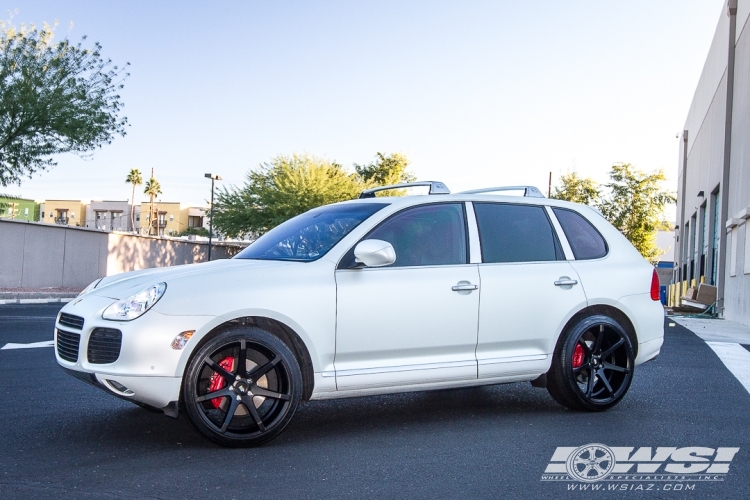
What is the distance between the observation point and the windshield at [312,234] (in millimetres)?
6058

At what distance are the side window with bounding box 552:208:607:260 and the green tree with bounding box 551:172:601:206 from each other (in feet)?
216

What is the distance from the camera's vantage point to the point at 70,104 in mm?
30984

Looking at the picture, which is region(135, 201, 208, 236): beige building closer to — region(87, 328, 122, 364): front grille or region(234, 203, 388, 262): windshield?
region(234, 203, 388, 262): windshield

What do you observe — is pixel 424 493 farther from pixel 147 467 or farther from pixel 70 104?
pixel 70 104

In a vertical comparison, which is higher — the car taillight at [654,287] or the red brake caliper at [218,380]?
the car taillight at [654,287]

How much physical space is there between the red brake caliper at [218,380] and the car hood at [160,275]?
21.7 inches

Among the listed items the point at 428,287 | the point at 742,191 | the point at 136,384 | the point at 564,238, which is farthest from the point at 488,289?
the point at 742,191

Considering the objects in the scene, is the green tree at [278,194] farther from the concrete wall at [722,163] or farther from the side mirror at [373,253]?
the side mirror at [373,253]

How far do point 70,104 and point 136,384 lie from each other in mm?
28194

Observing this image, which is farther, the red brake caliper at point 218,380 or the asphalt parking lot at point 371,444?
the red brake caliper at point 218,380

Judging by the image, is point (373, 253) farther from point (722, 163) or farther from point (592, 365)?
point (722, 163)

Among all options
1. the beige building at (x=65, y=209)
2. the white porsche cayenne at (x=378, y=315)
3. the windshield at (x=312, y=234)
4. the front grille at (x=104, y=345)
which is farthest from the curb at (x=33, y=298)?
the beige building at (x=65, y=209)

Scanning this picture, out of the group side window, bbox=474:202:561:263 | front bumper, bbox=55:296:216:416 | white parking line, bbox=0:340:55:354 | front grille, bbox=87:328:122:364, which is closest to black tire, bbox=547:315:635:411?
side window, bbox=474:202:561:263

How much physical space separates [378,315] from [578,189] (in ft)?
226
